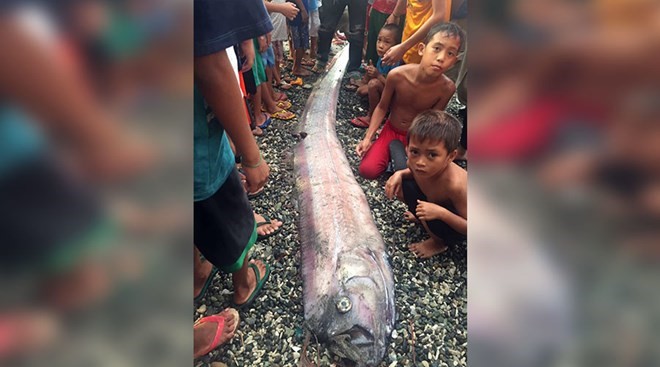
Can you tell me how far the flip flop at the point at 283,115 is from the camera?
4.31m

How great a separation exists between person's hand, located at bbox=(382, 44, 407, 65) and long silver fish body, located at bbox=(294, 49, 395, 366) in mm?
1004

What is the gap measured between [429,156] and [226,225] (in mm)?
1277

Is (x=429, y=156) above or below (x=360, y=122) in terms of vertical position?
above

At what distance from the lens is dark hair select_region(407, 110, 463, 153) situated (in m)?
2.39

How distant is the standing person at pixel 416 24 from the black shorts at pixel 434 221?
5.20 ft

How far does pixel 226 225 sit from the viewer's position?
1.71m

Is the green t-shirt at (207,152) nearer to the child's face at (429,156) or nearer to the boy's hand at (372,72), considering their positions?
the child's face at (429,156)

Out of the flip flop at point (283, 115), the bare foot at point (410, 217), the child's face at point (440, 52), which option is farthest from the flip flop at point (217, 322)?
the flip flop at point (283, 115)

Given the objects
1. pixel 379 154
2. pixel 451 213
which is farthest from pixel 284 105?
pixel 451 213

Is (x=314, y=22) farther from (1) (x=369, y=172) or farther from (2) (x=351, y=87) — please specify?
(1) (x=369, y=172)
